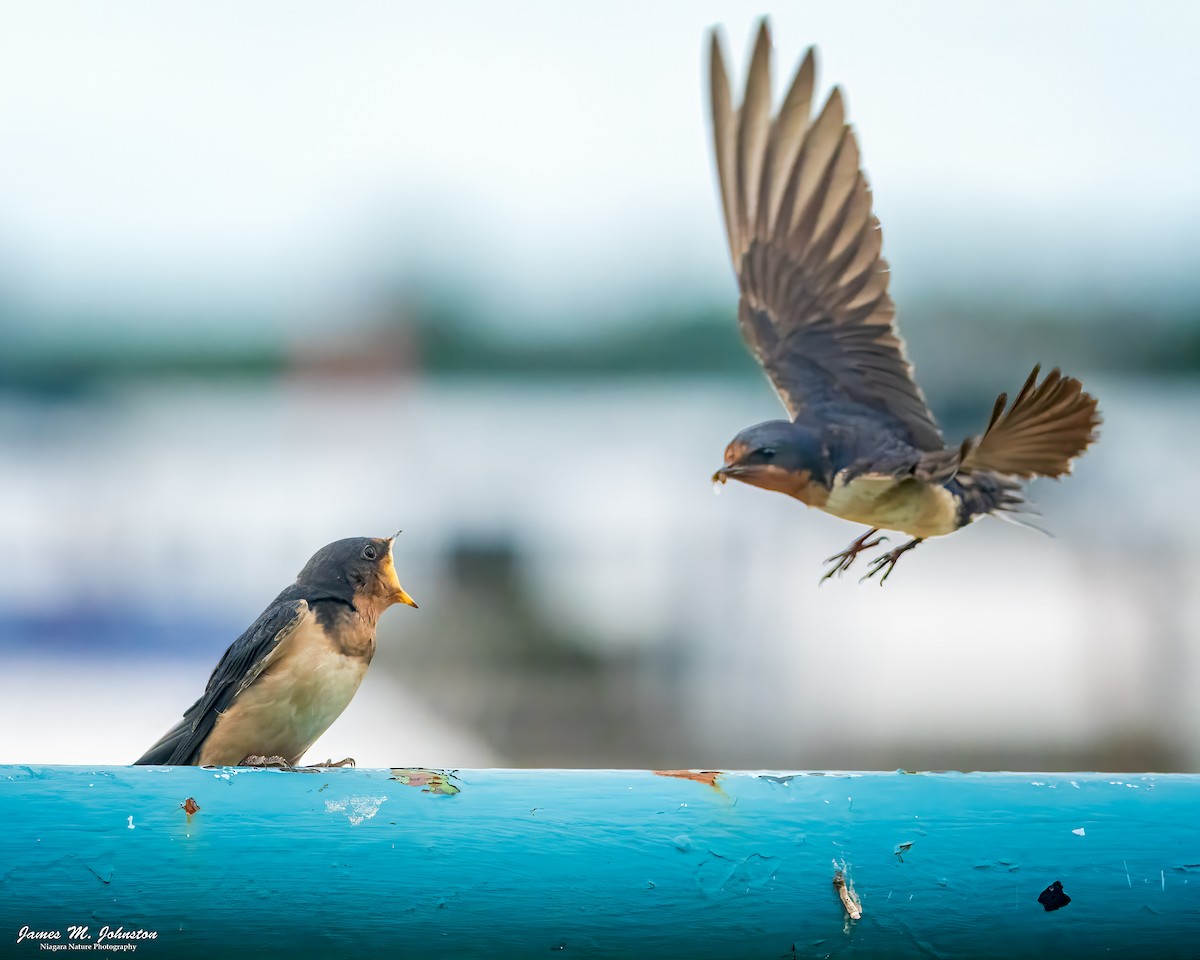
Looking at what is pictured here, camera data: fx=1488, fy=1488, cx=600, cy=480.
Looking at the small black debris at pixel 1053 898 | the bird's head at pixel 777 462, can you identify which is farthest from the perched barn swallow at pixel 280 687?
the small black debris at pixel 1053 898

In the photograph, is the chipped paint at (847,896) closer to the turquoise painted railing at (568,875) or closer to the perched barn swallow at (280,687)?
the turquoise painted railing at (568,875)

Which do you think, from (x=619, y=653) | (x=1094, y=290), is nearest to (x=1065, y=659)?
(x=619, y=653)

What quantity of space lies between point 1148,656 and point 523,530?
198 inches

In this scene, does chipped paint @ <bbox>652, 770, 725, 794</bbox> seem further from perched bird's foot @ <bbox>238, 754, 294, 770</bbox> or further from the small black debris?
perched bird's foot @ <bbox>238, 754, 294, 770</bbox>

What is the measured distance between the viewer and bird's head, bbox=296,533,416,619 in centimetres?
240

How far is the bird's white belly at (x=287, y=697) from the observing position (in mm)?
2289

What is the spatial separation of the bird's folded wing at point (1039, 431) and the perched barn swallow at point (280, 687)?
89cm

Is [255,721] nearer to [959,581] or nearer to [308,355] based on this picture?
[959,581]

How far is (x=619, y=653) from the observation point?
12273 millimetres

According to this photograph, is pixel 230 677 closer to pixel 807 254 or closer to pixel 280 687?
pixel 280 687

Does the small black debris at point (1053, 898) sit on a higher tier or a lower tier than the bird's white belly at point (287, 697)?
lower

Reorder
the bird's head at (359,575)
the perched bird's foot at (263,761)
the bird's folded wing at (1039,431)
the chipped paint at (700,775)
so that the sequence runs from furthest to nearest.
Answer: the bird's head at (359,575) < the perched bird's foot at (263,761) < the bird's folded wing at (1039,431) < the chipped paint at (700,775)

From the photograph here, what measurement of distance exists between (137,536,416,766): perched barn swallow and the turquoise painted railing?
2.19ft

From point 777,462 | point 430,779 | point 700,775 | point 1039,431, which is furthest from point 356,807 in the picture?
point 1039,431
